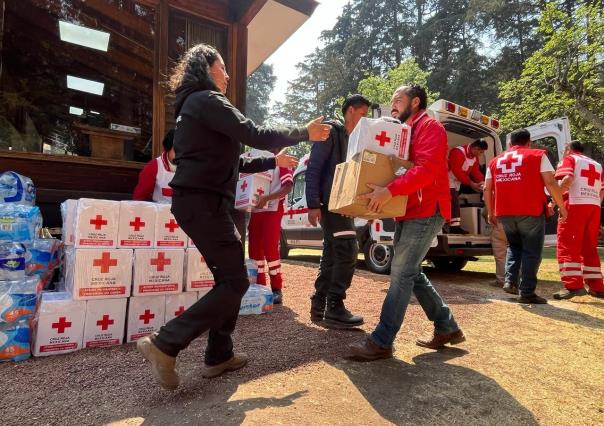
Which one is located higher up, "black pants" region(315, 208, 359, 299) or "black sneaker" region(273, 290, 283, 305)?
"black pants" region(315, 208, 359, 299)

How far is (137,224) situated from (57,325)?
0.90 m

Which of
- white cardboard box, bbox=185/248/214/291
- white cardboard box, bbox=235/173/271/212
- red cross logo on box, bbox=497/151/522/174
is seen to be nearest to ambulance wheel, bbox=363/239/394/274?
red cross logo on box, bbox=497/151/522/174

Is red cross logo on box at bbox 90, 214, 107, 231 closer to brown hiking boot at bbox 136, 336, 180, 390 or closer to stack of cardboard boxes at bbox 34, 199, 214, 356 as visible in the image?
stack of cardboard boxes at bbox 34, 199, 214, 356

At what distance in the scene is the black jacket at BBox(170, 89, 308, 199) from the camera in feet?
6.82

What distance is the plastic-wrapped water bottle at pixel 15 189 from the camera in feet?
11.3

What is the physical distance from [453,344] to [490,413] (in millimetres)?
989

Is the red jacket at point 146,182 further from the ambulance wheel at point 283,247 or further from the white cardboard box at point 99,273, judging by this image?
the ambulance wheel at point 283,247

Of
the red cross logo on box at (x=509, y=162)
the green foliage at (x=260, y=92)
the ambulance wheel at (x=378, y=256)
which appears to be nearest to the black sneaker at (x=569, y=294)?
the red cross logo on box at (x=509, y=162)

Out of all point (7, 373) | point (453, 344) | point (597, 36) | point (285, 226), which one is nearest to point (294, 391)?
point (453, 344)

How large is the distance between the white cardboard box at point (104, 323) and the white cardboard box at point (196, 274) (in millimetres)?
542

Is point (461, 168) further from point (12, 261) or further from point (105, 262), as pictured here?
point (12, 261)

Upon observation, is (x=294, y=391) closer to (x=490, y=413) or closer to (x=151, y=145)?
(x=490, y=413)

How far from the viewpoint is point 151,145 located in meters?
4.76

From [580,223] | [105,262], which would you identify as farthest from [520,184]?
[105,262]
